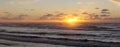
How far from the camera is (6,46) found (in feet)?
104

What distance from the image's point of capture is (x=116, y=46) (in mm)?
32000

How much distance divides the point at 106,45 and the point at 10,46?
36.8 feet

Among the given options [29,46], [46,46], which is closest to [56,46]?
[46,46]

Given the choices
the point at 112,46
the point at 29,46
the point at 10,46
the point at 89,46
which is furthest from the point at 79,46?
the point at 10,46

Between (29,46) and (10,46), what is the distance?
6.97 feet

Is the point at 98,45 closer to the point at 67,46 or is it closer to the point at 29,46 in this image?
the point at 67,46

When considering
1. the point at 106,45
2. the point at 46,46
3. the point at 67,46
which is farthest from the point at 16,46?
the point at 106,45

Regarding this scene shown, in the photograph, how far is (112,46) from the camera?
106ft

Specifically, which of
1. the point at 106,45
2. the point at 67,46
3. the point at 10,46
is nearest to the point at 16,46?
the point at 10,46

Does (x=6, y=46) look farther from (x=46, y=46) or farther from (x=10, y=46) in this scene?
(x=46, y=46)

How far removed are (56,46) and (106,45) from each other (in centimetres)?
605

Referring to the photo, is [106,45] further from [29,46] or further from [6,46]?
[6,46]

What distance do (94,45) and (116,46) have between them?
263cm

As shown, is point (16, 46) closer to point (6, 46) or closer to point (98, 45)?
point (6, 46)
